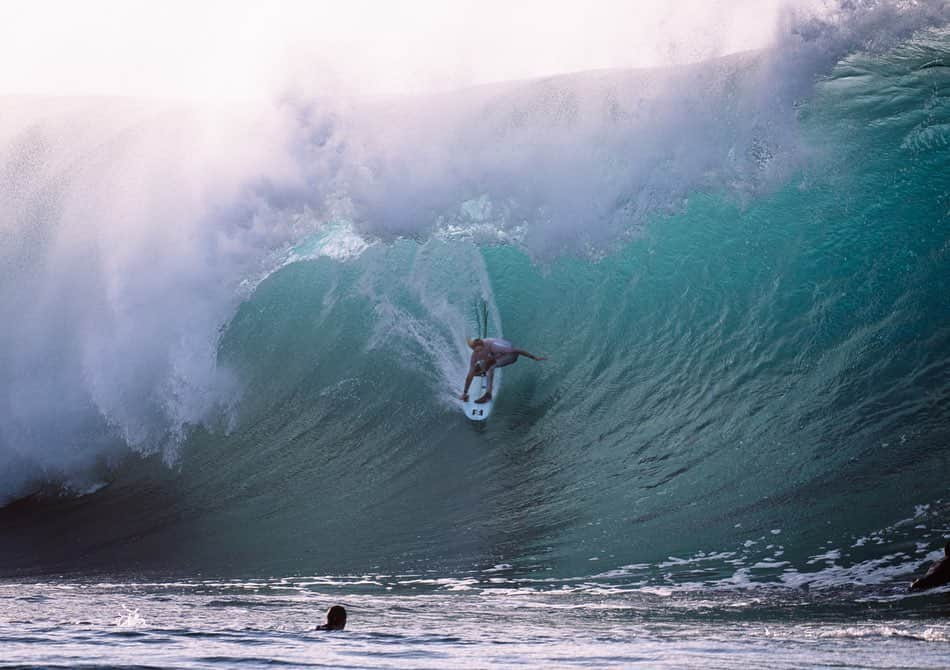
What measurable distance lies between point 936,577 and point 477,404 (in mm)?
5528

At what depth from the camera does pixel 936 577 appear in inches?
239

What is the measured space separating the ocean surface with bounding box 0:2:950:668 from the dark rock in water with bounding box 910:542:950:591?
0.26ft

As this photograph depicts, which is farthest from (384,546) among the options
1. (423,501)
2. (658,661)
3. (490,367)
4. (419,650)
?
(658,661)

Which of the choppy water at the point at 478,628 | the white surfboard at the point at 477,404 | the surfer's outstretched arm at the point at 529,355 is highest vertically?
the surfer's outstretched arm at the point at 529,355

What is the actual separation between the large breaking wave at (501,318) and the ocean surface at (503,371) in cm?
4

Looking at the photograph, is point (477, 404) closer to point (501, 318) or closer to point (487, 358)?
point (487, 358)

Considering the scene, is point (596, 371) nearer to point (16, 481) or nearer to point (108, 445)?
point (108, 445)

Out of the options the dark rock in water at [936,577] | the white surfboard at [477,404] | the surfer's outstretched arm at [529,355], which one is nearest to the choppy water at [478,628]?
the dark rock in water at [936,577]

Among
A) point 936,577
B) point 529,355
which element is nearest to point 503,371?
Result: point 529,355

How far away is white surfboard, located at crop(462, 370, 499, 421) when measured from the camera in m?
10.8

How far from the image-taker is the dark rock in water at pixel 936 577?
19.7ft

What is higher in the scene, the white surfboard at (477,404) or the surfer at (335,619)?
the white surfboard at (477,404)

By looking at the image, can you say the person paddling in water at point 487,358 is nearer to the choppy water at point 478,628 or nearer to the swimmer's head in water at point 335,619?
the choppy water at point 478,628

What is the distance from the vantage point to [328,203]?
13.3 m
